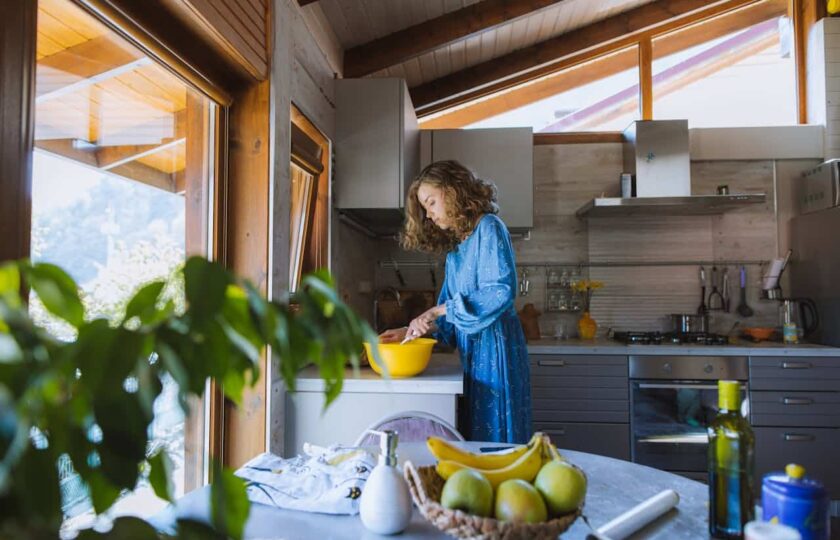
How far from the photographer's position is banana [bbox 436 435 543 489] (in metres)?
0.76

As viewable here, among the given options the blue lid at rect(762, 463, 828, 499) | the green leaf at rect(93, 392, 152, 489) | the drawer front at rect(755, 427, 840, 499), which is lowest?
the drawer front at rect(755, 427, 840, 499)

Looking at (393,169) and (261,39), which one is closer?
(261,39)

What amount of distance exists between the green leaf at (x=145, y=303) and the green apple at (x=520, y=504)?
1.65 ft

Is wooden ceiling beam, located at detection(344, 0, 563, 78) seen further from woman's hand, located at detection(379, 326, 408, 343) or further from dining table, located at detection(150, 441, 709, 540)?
dining table, located at detection(150, 441, 709, 540)

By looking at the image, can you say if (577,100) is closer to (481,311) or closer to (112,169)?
(481,311)

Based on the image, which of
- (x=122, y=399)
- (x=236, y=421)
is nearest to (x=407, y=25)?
(x=236, y=421)

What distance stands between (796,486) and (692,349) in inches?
98.2

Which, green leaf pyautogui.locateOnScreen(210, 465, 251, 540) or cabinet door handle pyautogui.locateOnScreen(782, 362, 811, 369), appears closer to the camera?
green leaf pyautogui.locateOnScreen(210, 465, 251, 540)

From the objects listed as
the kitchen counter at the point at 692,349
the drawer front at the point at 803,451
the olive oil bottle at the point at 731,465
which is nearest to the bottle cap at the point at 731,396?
the olive oil bottle at the point at 731,465

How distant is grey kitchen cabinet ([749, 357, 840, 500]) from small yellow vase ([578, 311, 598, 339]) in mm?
916

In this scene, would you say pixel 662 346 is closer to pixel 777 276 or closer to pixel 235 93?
pixel 777 276

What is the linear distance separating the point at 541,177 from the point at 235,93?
2.44 metres

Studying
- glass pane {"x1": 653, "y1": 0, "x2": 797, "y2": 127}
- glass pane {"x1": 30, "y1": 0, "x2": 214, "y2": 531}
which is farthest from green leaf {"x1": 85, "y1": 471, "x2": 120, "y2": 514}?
glass pane {"x1": 653, "y1": 0, "x2": 797, "y2": 127}

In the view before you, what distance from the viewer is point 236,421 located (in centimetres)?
177
